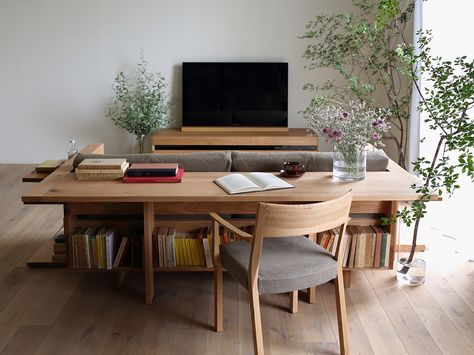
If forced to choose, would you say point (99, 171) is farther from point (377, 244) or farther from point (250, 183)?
point (377, 244)

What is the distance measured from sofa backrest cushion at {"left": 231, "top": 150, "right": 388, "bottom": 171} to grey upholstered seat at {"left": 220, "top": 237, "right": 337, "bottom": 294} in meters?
0.74

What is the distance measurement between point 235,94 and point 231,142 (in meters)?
0.63

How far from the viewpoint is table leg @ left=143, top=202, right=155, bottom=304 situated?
3359 millimetres

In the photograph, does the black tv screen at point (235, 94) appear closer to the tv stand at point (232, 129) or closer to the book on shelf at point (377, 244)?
the tv stand at point (232, 129)

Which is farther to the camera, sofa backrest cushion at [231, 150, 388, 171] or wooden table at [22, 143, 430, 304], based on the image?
sofa backrest cushion at [231, 150, 388, 171]

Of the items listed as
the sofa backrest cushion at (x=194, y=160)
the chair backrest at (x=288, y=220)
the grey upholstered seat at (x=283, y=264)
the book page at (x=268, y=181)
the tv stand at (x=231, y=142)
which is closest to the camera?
the chair backrest at (x=288, y=220)

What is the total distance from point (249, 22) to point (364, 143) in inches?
139

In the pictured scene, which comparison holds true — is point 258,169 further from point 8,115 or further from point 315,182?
point 8,115

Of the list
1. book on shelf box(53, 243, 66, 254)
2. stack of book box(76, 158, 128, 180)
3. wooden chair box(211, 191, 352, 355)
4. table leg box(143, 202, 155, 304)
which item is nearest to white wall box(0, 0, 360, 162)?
book on shelf box(53, 243, 66, 254)

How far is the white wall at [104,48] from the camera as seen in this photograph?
6598 mm

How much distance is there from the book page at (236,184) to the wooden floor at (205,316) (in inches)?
26.4

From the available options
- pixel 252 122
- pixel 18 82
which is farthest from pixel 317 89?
pixel 18 82

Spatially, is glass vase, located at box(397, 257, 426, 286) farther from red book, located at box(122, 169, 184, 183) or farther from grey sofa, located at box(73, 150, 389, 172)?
red book, located at box(122, 169, 184, 183)

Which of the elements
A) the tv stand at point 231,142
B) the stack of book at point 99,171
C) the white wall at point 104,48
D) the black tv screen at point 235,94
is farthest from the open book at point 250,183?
the white wall at point 104,48
